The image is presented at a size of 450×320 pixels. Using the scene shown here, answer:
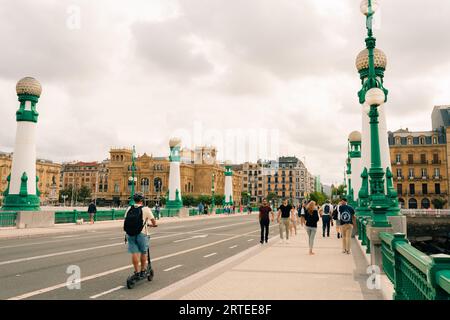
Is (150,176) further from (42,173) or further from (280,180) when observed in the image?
(280,180)

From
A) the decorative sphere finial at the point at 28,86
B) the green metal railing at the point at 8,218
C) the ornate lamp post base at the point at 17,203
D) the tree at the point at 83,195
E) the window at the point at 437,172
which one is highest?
the decorative sphere finial at the point at 28,86

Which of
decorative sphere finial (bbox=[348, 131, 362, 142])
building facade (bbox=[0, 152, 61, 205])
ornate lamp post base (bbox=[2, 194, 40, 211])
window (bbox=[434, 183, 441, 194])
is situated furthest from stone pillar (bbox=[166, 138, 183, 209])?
building facade (bbox=[0, 152, 61, 205])

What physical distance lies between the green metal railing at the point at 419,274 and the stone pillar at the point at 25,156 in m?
23.2

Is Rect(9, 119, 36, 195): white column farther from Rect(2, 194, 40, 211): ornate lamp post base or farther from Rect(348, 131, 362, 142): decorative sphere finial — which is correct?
Rect(348, 131, 362, 142): decorative sphere finial

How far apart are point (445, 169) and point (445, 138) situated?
235 inches

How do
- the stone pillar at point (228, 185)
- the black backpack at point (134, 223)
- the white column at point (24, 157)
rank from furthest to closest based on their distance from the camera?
1. the stone pillar at point (228, 185)
2. the white column at point (24, 157)
3. the black backpack at point (134, 223)

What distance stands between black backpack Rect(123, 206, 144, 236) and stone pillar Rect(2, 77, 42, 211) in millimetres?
19784

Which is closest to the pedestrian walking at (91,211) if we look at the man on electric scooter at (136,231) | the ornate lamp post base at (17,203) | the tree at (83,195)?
the ornate lamp post base at (17,203)

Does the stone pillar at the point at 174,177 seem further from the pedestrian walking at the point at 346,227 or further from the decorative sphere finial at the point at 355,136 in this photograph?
the pedestrian walking at the point at 346,227

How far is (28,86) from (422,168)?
233 feet

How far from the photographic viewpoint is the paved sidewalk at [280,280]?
6457 mm

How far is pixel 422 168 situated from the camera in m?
73.4

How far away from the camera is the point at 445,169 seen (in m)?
71.9
